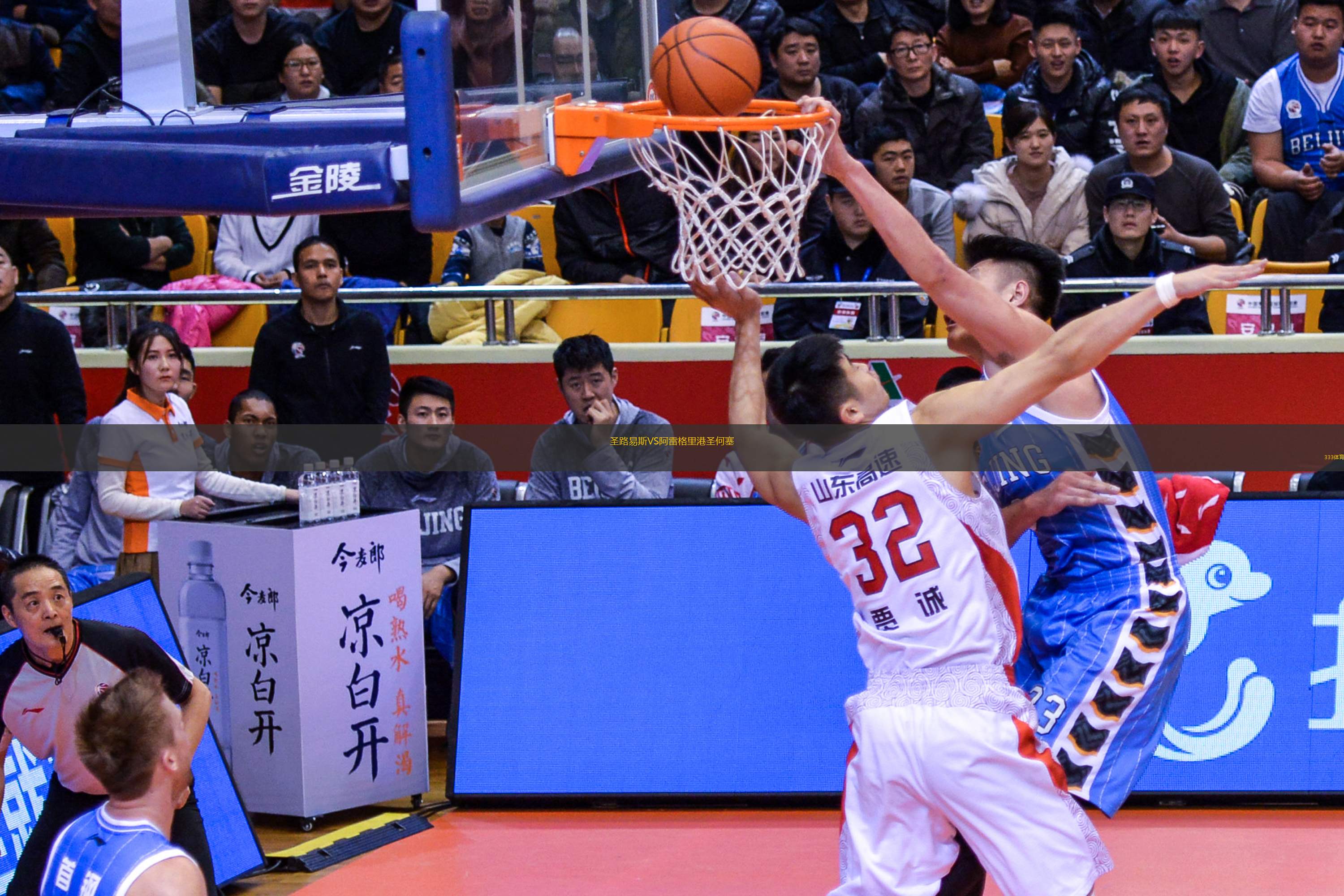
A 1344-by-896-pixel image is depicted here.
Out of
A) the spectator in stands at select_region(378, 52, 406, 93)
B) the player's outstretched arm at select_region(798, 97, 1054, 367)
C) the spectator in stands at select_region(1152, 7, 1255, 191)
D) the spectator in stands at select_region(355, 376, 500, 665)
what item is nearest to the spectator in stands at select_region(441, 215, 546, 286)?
the spectator in stands at select_region(378, 52, 406, 93)

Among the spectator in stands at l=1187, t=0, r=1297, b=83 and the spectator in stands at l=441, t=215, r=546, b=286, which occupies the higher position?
the spectator in stands at l=1187, t=0, r=1297, b=83

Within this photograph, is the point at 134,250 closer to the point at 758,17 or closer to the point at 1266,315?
the point at 758,17

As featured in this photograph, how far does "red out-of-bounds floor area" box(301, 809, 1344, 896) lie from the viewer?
5750mm

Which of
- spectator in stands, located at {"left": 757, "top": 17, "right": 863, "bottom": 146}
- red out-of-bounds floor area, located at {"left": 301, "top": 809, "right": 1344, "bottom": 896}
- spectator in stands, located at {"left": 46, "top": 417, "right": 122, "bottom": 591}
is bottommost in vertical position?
red out-of-bounds floor area, located at {"left": 301, "top": 809, "right": 1344, "bottom": 896}

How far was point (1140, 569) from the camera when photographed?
13.9 feet

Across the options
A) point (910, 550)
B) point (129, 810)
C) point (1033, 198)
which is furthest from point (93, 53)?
point (910, 550)

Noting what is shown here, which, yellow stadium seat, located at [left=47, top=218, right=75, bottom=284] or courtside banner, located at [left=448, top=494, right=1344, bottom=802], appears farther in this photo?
yellow stadium seat, located at [left=47, top=218, right=75, bottom=284]

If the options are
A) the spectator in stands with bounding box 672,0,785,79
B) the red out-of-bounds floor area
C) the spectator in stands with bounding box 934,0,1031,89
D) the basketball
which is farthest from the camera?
the spectator in stands with bounding box 934,0,1031,89

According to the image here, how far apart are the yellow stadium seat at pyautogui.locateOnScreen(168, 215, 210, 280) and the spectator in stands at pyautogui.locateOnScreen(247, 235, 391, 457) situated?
1.90 m

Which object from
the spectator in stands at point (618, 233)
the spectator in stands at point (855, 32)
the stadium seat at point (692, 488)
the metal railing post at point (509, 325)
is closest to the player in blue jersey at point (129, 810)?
the stadium seat at point (692, 488)

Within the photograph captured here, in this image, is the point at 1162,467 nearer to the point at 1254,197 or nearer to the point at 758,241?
the point at 1254,197

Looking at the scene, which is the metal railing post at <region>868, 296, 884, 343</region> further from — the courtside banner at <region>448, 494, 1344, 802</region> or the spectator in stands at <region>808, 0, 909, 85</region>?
the spectator in stands at <region>808, 0, 909, 85</region>

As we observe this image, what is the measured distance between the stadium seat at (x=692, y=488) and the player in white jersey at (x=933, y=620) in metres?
3.79

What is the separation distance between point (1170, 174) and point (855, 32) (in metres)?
2.83
